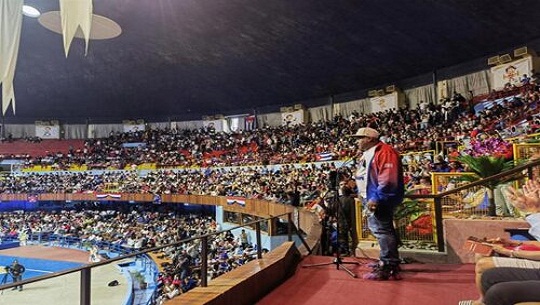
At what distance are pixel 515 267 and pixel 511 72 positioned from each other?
12675 millimetres

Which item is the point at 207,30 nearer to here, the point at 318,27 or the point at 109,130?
the point at 318,27

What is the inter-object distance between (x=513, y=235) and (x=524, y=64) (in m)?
10.8

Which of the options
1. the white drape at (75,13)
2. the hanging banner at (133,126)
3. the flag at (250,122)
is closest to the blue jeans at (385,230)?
the white drape at (75,13)

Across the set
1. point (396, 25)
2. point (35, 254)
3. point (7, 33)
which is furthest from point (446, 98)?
point (35, 254)

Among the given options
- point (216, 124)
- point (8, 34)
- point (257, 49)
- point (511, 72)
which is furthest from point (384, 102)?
point (8, 34)

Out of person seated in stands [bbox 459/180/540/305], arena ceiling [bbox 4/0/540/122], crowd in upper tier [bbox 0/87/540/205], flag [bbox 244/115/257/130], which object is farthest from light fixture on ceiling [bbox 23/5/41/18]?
person seated in stands [bbox 459/180/540/305]

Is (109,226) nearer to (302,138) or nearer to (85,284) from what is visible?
(302,138)

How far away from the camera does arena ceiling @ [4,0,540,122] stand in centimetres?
1160

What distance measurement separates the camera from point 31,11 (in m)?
13.0

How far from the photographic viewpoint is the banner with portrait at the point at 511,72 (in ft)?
38.1

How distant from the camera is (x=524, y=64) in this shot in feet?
38.3

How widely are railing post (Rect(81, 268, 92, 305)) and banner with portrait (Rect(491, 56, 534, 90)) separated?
43.6 ft

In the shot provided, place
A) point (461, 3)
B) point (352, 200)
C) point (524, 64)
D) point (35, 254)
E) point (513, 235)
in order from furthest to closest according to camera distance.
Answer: point (35, 254) < point (524, 64) < point (461, 3) < point (352, 200) < point (513, 235)

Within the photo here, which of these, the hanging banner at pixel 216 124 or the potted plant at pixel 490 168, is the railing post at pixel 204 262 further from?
the hanging banner at pixel 216 124
